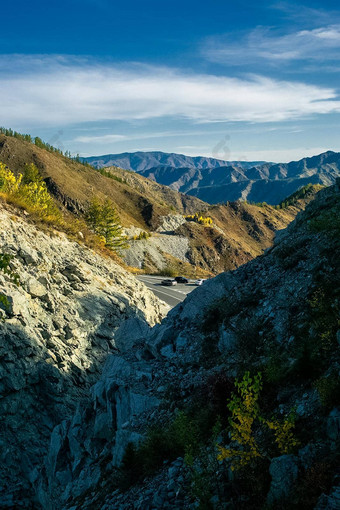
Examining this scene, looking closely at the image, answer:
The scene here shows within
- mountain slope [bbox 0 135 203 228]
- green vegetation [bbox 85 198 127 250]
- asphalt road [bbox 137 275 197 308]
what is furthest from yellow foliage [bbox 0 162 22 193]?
mountain slope [bbox 0 135 203 228]

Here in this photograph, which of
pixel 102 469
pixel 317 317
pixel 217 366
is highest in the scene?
pixel 317 317

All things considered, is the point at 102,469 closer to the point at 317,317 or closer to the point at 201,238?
the point at 317,317

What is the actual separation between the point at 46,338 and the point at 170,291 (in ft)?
87.9

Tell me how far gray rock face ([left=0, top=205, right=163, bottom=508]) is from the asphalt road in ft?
39.5

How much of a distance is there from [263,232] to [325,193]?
151267 millimetres

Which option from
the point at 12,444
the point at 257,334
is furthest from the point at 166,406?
the point at 12,444

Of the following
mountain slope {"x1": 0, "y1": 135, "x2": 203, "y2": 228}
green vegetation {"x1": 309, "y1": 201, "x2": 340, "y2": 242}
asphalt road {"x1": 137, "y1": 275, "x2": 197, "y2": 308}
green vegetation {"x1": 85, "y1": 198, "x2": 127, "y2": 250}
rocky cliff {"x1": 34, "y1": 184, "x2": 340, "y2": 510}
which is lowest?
asphalt road {"x1": 137, "y1": 275, "x2": 197, "y2": 308}

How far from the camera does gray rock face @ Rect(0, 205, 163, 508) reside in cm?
1488

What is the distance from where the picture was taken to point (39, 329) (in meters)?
18.6

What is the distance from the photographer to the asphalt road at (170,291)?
39.9m

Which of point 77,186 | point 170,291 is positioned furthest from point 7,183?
point 77,186

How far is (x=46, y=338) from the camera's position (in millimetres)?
18750

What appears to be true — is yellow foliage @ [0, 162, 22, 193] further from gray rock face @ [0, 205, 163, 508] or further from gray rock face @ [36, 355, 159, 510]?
gray rock face @ [36, 355, 159, 510]

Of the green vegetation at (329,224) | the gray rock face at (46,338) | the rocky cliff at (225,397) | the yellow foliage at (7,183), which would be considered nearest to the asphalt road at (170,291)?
the gray rock face at (46,338)
